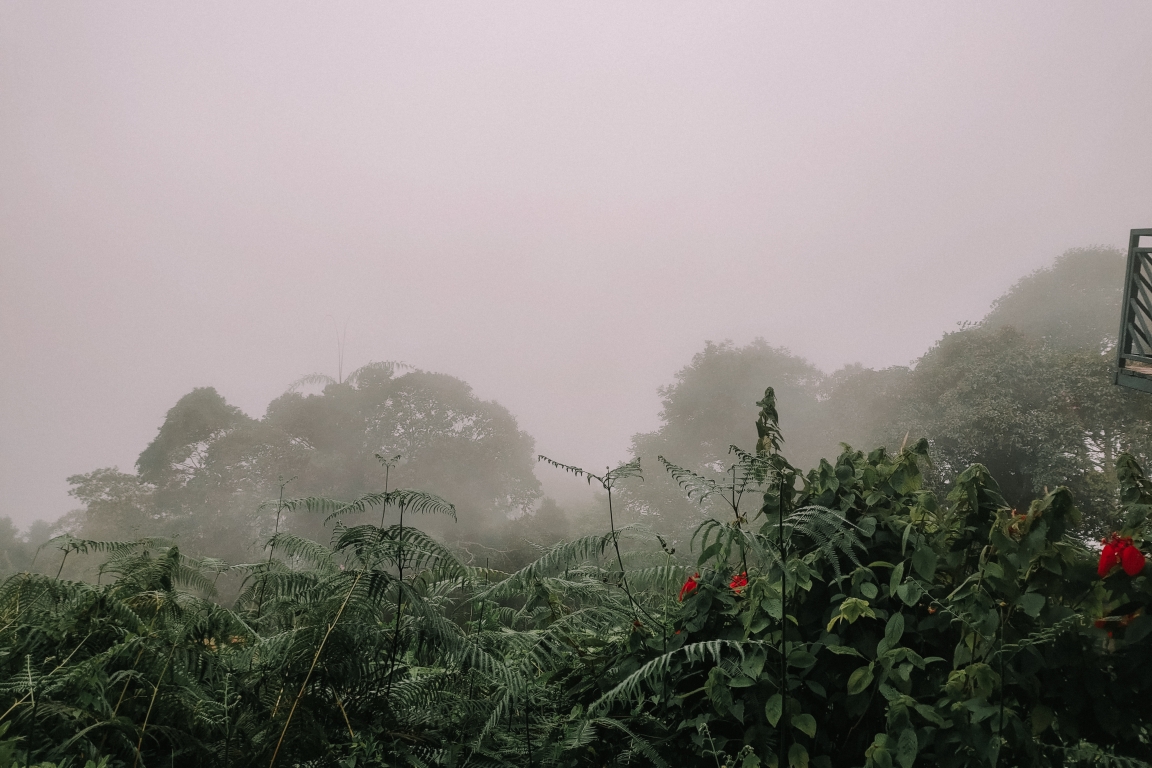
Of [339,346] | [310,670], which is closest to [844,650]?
[310,670]

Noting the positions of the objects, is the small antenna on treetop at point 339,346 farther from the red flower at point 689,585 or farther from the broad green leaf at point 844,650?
the broad green leaf at point 844,650

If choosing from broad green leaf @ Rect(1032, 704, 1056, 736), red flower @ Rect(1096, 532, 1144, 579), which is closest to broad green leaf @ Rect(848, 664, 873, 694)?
broad green leaf @ Rect(1032, 704, 1056, 736)

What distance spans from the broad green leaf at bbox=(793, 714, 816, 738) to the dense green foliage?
0.7 inches

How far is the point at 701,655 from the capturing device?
3.26 feet

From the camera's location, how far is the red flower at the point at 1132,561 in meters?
0.91

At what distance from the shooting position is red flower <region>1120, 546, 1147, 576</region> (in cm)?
91

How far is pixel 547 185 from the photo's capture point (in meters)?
42.2

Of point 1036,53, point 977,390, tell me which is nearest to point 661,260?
point 1036,53

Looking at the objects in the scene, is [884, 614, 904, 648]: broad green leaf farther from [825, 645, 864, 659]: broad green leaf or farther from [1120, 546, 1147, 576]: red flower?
[1120, 546, 1147, 576]: red flower

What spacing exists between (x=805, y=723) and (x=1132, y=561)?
531 mm

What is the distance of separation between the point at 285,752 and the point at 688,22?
59603mm

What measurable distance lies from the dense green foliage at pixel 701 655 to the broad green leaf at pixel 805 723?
0.06 feet

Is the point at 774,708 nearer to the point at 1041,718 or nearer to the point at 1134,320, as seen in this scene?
the point at 1041,718

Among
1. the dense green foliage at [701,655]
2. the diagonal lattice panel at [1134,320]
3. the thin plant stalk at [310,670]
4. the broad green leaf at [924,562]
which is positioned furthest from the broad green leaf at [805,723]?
the diagonal lattice panel at [1134,320]
